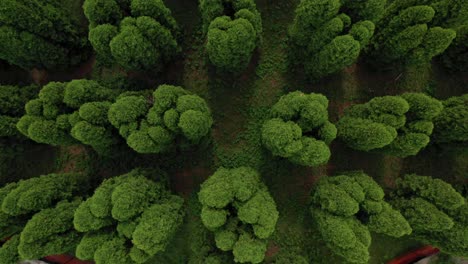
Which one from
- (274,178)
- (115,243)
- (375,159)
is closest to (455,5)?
(375,159)

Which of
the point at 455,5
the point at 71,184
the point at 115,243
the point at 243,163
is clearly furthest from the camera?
the point at 243,163

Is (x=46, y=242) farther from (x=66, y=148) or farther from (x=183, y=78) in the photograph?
(x=183, y=78)

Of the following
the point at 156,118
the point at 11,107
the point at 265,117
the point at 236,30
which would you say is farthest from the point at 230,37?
the point at 11,107

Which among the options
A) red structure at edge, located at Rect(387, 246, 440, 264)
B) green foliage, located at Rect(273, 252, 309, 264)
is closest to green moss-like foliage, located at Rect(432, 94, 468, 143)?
red structure at edge, located at Rect(387, 246, 440, 264)

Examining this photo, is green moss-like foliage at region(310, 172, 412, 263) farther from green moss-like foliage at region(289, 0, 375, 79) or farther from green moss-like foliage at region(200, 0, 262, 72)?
green moss-like foliage at region(200, 0, 262, 72)

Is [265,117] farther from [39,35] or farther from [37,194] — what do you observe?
[39,35]

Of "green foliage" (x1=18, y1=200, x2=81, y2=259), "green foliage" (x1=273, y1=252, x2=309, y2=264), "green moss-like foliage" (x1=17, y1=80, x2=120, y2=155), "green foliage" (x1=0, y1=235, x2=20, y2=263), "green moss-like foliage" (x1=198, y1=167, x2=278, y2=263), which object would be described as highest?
"green moss-like foliage" (x1=17, y1=80, x2=120, y2=155)
